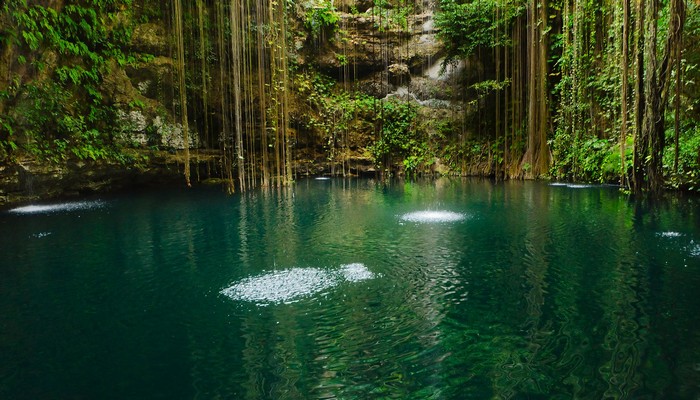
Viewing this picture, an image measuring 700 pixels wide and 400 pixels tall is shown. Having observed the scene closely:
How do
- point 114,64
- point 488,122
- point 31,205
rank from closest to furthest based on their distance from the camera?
point 31,205, point 114,64, point 488,122

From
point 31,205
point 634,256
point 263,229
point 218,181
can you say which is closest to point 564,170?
point 634,256

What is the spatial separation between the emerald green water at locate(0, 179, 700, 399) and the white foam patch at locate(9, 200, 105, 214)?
193cm

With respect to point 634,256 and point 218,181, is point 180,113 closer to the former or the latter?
point 218,181

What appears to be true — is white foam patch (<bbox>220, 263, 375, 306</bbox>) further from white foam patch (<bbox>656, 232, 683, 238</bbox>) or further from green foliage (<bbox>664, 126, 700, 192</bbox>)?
green foliage (<bbox>664, 126, 700, 192</bbox>)

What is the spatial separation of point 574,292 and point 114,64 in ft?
40.3

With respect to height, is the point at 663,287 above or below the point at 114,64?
below

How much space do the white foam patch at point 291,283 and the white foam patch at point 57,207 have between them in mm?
7042

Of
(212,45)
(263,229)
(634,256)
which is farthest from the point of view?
(212,45)

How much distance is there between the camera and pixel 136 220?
8148 millimetres

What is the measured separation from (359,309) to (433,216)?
454cm

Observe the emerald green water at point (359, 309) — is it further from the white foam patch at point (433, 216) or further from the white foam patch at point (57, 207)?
the white foam patch at point (57, 207)

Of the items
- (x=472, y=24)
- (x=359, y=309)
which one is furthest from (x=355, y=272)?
(x=472, y=24)

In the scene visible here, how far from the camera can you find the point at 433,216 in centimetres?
778

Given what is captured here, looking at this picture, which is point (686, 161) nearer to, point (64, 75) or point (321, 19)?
point (64, 75)
